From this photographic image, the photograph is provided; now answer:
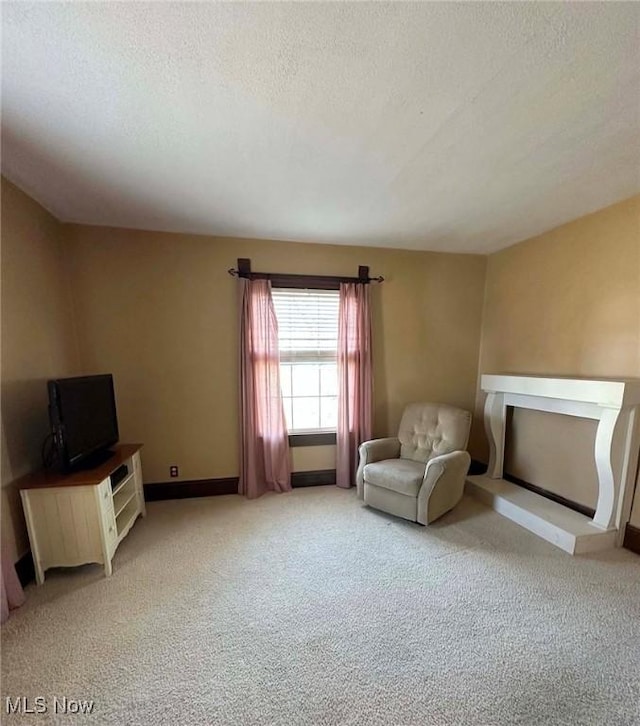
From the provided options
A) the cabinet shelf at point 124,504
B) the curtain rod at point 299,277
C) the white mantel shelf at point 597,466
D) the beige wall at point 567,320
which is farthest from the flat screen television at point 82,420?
the beige wall at point 567,320

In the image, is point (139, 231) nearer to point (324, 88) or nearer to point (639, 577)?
point (324, 88)

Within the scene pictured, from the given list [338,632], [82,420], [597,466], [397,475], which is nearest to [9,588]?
[82,420]

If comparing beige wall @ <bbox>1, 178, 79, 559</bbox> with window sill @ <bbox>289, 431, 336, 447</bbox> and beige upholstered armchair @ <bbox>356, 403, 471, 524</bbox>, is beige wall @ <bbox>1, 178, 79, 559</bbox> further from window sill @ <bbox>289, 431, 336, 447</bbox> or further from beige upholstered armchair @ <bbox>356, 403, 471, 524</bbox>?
beige upholstered armchair @ <bbox>356, 403, 471, 524</bbox>

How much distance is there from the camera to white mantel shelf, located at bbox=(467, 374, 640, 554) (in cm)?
217

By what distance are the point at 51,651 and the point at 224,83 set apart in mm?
2729

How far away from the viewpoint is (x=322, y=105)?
1359mm

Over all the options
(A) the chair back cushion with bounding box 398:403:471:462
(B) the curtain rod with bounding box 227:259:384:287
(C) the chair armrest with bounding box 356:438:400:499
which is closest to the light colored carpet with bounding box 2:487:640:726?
(C) the chair armrest with bounding box 356:438:400:499

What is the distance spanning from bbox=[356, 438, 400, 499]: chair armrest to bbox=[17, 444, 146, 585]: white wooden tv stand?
1981mm

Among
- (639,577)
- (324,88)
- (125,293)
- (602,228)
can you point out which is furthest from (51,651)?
(602,228)

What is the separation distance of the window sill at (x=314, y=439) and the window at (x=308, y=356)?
0.05m

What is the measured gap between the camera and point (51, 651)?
1.52 meters

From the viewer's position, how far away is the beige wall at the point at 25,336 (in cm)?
194

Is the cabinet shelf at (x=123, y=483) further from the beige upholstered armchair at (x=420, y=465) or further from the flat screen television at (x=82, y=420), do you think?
the beige upholstered armchair at (x=420, y=465)

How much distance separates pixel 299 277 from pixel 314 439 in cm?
171
